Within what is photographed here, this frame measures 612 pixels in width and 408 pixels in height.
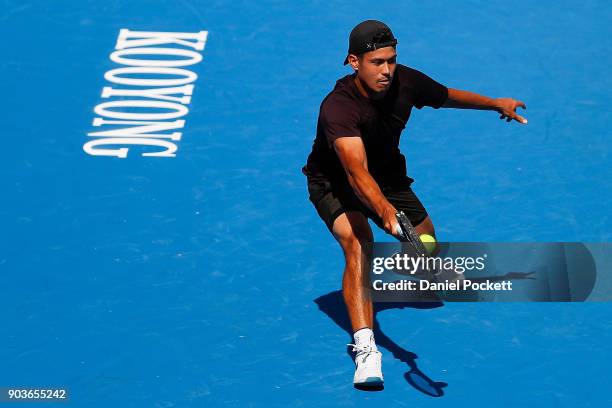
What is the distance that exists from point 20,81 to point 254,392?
5258 mm

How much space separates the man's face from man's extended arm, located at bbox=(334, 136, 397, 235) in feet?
1.47

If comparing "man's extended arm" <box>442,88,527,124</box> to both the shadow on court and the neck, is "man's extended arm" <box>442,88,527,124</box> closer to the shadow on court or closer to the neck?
the neck

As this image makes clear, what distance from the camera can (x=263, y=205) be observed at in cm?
1088

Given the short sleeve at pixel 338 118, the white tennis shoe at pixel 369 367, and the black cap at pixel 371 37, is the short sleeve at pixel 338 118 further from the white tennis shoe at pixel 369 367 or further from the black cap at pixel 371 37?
the white tennis shoe at pixel 369 367

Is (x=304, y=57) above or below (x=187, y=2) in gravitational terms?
below

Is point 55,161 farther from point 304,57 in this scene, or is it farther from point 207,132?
point 304,57

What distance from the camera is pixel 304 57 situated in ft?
42.5

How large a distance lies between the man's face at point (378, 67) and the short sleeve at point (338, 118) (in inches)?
7.9

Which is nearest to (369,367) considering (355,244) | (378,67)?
(355,244)

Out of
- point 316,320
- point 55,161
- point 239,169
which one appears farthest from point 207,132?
point 316,320

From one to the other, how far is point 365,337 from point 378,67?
1764 mm

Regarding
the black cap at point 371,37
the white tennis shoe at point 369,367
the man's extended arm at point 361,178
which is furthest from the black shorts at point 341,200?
the black cap at point 371,37

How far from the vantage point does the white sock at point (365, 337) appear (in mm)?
8492

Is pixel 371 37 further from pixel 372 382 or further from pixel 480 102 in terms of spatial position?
pixel 372 382
